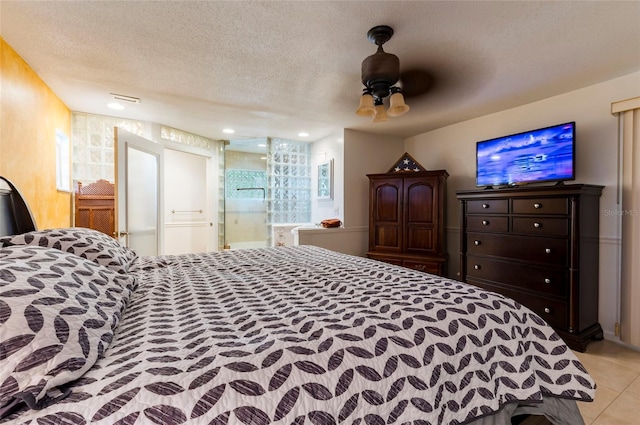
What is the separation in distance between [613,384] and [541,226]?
1187 mm

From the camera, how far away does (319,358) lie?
0.74 m

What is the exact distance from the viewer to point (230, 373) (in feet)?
2.13

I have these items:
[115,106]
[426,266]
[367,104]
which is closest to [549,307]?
[426,266]

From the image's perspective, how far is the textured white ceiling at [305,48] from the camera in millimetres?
1581

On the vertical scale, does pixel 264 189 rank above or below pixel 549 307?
above

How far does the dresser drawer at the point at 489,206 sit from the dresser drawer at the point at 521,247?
24cm

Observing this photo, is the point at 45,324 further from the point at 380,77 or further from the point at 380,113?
the point at 380,113

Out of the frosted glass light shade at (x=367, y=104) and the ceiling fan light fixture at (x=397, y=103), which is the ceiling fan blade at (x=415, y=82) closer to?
the ceiling fan light fixture at (x=397, y=103)

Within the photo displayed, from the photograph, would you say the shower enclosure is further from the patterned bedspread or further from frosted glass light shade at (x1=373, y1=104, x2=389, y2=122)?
the patterned bedspread

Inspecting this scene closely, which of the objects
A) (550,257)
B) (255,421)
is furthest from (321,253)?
(550,257)

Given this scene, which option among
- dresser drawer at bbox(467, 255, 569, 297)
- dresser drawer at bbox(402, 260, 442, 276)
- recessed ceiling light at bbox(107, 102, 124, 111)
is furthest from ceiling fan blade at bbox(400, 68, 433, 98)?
recessed ceiling light at bbox(107, 102, 124, 111)

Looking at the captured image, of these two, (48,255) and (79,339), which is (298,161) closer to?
(48,255)

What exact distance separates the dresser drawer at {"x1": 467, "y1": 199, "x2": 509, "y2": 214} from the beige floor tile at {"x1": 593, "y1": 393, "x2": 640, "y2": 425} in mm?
1526

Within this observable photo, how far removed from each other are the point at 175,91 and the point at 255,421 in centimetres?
291
